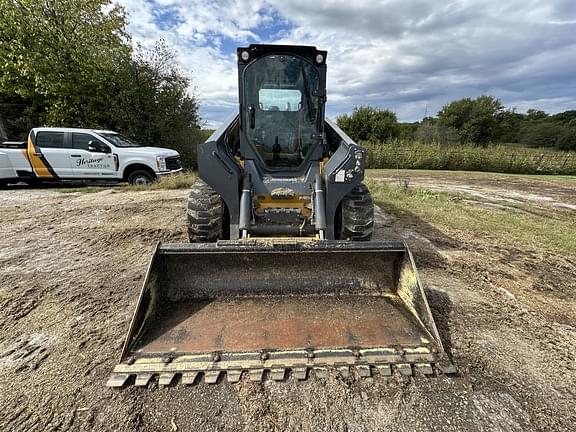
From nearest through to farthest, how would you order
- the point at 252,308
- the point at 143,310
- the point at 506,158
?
the point at 143,310, the point at 252,308, the point at 506,158

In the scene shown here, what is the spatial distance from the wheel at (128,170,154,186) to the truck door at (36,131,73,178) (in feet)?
5.21

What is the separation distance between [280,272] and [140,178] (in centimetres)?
734

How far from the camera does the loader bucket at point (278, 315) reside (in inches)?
70.5

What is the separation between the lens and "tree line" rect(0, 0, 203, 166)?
10.4 metres

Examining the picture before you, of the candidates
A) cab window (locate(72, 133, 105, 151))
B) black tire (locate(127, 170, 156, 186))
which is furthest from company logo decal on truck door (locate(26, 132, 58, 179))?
black tire (locate(127, 170, 156, 186))

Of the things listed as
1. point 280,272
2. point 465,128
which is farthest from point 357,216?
point 465,128

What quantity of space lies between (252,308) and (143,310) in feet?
2.51

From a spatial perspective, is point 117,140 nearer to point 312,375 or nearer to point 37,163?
point 37,163

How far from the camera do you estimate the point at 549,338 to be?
2307 millimetres

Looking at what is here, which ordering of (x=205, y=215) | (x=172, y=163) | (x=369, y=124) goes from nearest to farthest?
(x=205, y=215) < (x=172, y=163) < (x=369, y=124)

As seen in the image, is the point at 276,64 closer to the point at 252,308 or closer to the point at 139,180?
the point at 252,308

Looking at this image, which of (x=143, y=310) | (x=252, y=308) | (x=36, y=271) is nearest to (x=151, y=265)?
(x=143, y=310)

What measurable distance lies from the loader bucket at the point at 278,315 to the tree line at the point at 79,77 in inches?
490

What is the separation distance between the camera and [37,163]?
768 centimetres
